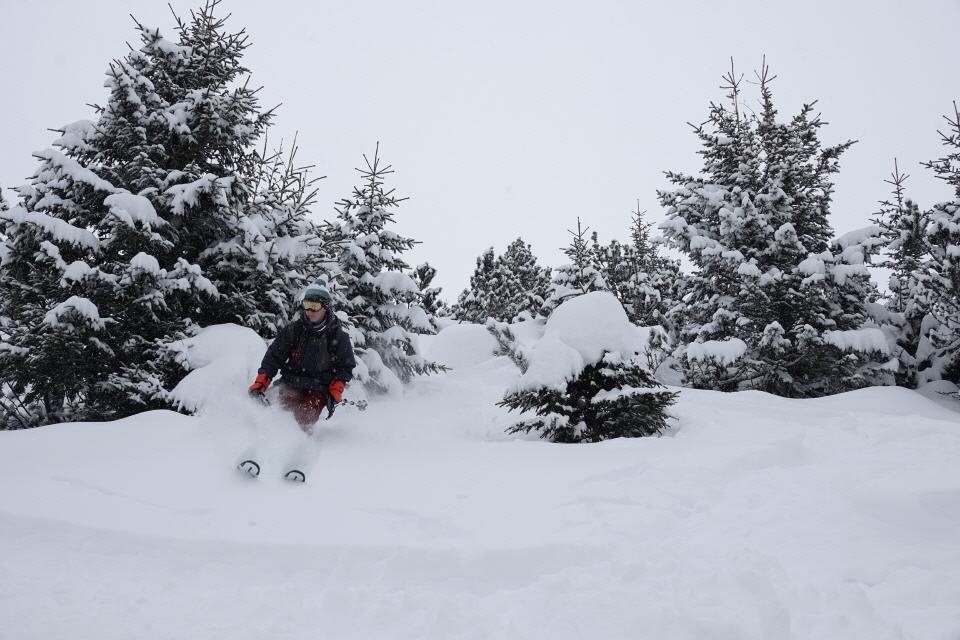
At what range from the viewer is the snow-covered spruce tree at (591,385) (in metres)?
6.16

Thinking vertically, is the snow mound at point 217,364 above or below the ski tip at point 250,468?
above

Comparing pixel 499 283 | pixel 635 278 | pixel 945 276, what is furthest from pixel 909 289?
pixel 499 283

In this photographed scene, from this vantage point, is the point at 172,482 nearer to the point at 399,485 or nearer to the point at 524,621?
the point at 399,485

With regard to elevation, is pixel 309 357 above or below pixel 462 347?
above

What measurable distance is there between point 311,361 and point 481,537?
3.48 metres

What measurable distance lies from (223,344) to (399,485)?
4.30 meters

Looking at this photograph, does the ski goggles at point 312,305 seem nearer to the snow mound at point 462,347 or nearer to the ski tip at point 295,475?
the ski tip at point 295,475

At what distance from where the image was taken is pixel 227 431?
5398mm

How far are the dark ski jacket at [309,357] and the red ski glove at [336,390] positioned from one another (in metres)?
0.09

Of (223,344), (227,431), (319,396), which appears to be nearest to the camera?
Result: (227,431)

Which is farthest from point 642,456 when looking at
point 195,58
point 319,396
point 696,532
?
point 195,58

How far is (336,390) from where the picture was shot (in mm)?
5844

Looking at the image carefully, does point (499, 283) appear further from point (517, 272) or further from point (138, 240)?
point (138, 240)

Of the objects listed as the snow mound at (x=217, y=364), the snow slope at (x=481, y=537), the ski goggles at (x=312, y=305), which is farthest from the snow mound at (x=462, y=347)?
the snow slope at (x=481, y=537)
